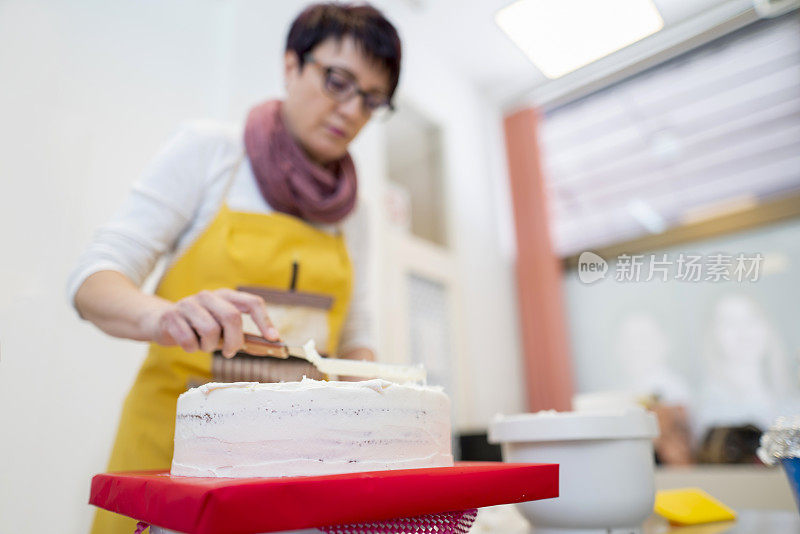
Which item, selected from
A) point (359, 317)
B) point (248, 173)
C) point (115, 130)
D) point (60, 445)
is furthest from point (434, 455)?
point (115, 130)

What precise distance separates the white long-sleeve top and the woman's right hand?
7.6 inches

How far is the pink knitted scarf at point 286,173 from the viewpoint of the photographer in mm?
1091

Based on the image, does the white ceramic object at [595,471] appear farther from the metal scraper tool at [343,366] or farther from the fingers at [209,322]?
the fingers at [209,322]

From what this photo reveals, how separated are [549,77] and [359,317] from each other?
63 centimetres

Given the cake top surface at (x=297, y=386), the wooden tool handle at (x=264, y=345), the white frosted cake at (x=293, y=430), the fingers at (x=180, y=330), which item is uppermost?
the fingers at (x=180, y=330)

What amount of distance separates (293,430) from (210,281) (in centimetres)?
47

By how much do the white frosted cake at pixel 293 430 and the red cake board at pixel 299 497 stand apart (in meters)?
0.09

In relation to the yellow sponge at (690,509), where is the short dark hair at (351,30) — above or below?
above

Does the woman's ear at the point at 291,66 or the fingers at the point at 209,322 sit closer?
the fingers at the point at 209,322

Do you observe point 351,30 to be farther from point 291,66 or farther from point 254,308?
point 254,308

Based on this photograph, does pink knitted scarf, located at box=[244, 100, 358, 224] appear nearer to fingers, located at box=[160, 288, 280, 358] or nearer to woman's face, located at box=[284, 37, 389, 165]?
woman's face, located at box=[284, 37, 389, 165]

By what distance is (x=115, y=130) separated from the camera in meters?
1.54

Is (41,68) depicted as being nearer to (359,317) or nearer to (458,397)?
(359,317)

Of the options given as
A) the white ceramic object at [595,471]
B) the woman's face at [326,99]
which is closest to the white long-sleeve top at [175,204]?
the woman's face at [326,99]
